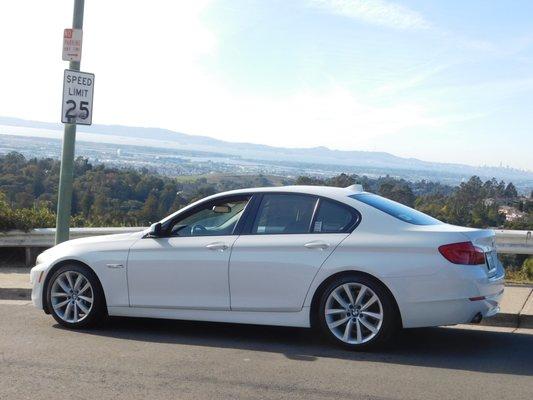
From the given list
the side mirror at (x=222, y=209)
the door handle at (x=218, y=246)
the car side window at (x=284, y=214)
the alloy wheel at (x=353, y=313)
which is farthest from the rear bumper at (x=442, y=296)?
the side mirror at (x=222, y=209)

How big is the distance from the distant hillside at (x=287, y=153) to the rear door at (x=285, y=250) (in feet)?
30.3

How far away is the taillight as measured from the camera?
6.29 metres

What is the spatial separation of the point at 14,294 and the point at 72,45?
3.54m

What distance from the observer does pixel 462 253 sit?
20.8ft

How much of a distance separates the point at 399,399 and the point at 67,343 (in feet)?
10.7

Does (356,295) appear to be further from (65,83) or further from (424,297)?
(65,83)

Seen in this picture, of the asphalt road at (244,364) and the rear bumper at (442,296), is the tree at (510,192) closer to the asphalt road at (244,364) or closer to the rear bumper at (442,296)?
the asphalt road at (244,364)

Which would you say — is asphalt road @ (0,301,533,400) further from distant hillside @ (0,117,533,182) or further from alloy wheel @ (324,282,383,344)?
distant hillside @ (0,117,533,182)

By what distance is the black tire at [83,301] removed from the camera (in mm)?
7316

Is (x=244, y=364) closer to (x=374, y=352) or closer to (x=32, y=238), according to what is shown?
(x=374, y=352)

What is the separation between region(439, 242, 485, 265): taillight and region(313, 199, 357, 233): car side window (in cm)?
90

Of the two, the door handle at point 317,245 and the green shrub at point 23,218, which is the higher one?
the door handle at point 317,245

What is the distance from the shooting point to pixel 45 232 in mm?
11555

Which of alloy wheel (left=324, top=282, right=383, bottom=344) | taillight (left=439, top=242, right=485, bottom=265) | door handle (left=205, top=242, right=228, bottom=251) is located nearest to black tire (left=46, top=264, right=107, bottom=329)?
door handle (left=205, top=242, right=228, bottom=251)
